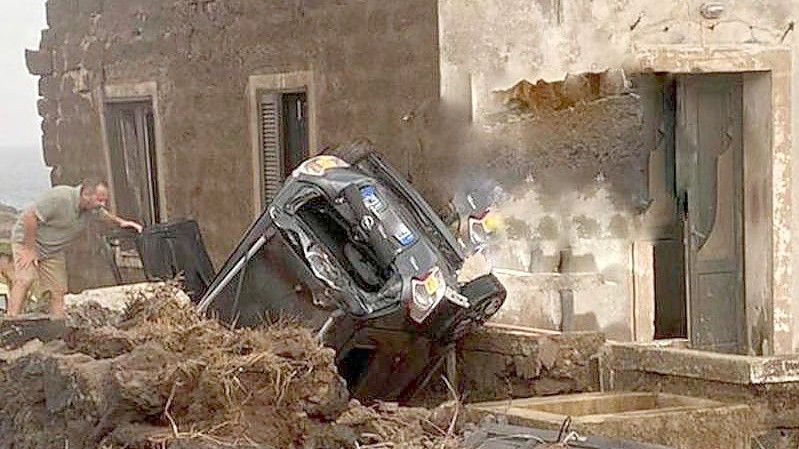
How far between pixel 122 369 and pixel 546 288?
3.99 m

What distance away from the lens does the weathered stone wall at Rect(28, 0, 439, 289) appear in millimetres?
12023

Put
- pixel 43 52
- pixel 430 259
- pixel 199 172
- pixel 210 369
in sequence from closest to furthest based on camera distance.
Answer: pixel 210 369, pixel 430 259, pixel 199 172, pixel 43 52

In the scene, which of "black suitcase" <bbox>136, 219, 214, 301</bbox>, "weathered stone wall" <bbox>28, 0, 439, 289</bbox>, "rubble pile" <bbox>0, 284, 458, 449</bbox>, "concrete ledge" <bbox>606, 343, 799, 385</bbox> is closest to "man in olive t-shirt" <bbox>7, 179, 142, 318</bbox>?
"black suitcase" <bbox>136, 219, 214, 301</bbox>

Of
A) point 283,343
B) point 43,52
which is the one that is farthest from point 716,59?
point 43,52

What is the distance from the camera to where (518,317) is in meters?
11.7

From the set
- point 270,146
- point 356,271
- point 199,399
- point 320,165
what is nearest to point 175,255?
point 270,146

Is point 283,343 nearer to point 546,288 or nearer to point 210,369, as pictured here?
point 210,369

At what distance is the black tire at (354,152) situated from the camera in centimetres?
1136

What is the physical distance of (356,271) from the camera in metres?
10.8

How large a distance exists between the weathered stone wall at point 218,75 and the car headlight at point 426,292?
1490mm

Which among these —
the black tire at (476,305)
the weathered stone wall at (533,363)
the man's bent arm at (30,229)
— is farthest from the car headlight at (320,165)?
the man's bent arm at (30,229)

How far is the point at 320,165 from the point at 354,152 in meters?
0.47

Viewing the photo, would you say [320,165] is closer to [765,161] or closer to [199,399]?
[765,161]

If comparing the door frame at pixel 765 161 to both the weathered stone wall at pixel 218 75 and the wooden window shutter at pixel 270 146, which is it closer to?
the weathered stone wall at pixel 218 75
